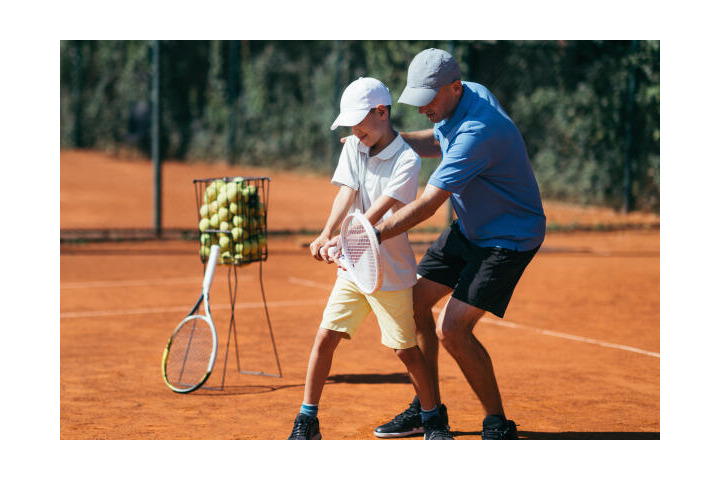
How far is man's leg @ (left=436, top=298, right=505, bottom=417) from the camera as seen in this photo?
14.5 ft

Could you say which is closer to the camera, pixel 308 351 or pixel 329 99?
pixel 308 351

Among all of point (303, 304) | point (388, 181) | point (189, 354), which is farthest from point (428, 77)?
point (303, 304)

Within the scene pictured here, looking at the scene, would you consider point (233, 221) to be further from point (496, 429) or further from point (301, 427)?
point (496, 429)

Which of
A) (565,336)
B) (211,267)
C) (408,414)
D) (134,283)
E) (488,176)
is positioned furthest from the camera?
(134,283)

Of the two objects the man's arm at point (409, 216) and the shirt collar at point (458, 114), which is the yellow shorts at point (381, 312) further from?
the shirt collar at point (458, 114)

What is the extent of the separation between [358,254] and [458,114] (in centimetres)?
80

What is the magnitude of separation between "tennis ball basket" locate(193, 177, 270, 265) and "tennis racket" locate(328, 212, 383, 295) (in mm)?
1391

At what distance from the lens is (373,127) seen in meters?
4.32

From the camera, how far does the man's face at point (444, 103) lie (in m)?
4.35

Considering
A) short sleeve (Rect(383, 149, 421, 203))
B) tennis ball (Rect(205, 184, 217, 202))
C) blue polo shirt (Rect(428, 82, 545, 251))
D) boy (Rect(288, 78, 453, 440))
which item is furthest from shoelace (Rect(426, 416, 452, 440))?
tennis ball (Rect(205, 184, 217, 202))

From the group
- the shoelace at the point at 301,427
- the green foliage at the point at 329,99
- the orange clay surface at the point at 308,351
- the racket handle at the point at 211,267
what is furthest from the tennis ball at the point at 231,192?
the green foliage at the point at 329,99

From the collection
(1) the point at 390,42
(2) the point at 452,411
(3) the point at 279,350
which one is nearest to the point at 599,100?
(1) the point at 390,42

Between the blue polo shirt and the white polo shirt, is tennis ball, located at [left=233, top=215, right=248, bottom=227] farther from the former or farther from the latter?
the blue polo shirt

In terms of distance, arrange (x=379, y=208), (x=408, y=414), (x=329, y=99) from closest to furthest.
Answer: (x=379, y=208)
(x=408, y=414)
(x=329, y=99)
